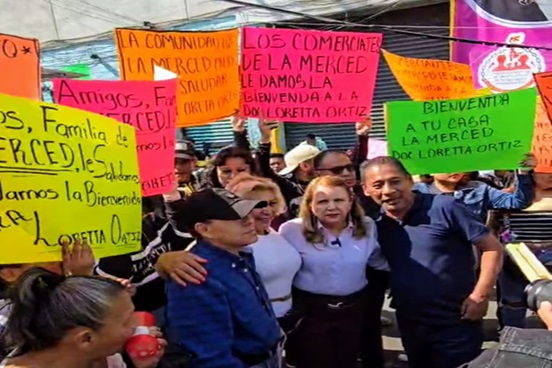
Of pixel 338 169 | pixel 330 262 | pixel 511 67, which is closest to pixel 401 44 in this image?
pixel 511 67

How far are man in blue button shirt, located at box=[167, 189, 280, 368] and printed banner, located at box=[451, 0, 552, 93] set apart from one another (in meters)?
7.69

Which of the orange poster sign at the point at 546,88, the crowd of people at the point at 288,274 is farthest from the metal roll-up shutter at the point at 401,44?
the orange poster sign at the point at 546,88

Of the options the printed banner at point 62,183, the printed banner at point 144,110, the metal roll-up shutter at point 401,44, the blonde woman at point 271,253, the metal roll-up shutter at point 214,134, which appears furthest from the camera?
the metal roll-up shutter at point 214,134

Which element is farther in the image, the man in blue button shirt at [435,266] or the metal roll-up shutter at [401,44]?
the metal roll-up shutter at [401,44]

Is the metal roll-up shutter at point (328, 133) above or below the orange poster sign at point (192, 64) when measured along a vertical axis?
below

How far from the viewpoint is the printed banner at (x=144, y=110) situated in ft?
9.92

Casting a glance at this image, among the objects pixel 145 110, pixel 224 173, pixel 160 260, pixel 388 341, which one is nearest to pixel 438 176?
pixel 388 341

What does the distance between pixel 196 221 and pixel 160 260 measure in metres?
0.21

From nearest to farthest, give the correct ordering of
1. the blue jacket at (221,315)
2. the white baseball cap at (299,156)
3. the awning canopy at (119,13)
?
the blue jacket at (221,315)
the white baseball cap at (299,156)
the awning canopy at (119,13)

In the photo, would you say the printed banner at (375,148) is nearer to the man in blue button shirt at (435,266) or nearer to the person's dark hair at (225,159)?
the person's dark hair at (225,159)

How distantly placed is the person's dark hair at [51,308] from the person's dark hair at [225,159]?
236cm

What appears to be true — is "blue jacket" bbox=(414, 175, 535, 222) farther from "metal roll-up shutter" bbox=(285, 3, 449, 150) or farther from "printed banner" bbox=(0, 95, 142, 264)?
"metal roll-up shutter" bbox=(285, 3, 449, 150)

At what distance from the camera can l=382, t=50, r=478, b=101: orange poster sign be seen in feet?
17.7

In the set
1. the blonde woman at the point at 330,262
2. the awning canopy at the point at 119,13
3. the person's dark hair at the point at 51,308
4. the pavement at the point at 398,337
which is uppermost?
the awning canopy at the point at 119,13
